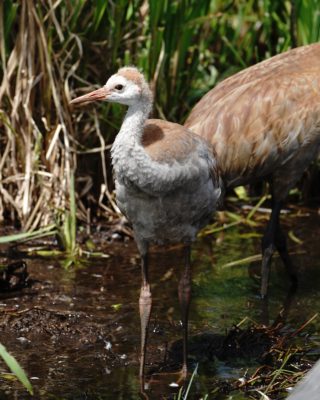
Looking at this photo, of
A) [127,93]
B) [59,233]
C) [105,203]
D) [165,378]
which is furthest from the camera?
[105,203]

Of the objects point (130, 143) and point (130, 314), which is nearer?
point (130, 143)

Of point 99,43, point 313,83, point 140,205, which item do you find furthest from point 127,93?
point 99,43

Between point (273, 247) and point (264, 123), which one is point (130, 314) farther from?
point (264, 123)

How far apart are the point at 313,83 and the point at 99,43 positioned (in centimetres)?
162

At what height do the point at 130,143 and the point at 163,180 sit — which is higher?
the point at 130,143

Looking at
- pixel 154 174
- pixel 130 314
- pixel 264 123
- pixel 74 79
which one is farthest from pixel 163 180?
pixel 74 79

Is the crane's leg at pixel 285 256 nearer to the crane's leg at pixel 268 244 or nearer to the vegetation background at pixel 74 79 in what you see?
the crane's leg at pixel 268 244

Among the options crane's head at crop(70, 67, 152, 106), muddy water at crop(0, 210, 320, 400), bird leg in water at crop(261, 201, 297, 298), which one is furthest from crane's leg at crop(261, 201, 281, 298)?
crane's head at crop(70, 67, 152, 106)

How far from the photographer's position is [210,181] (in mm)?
5688

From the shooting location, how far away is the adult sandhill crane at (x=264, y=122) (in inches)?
267

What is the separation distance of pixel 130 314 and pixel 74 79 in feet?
6.59

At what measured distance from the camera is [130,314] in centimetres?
648

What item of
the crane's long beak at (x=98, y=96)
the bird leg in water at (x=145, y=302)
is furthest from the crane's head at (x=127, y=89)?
the bird leg in water at (x=145, y=302)

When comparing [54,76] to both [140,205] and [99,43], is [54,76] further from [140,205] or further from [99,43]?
[140,205]
